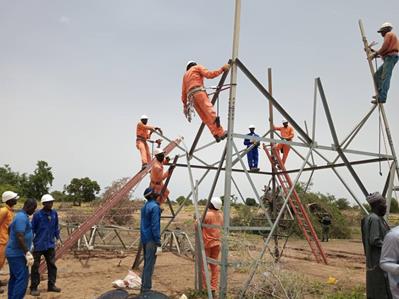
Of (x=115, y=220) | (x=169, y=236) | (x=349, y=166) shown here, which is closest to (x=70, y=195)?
(x=115, y=220)

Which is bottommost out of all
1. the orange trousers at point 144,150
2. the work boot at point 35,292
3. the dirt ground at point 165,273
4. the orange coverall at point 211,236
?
the dirt ground at point 165,273

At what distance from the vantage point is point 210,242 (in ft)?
25.2

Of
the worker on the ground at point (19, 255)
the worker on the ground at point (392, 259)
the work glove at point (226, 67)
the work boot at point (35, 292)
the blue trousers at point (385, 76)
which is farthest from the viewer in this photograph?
the blue trousers at point (385, 76)

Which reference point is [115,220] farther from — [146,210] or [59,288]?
[146,210]

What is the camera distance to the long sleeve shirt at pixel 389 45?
7824mm

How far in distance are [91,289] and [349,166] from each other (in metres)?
5.89

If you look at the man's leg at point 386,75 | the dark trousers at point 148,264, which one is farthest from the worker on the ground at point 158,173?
the man's leg at point 386,75

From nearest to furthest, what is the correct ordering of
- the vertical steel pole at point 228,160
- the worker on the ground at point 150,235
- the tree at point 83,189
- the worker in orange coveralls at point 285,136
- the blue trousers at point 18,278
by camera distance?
the vertical steel pole at point 228,160, the blue trousers at point 18,278, the worker on the ground at point 150,235, the worker in orange coveralls at point 285,136, the tree at point 83,189

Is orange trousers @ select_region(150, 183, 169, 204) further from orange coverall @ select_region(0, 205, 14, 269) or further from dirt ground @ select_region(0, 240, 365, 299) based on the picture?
orange coverall @ select_region(0, 205, 14, 269)

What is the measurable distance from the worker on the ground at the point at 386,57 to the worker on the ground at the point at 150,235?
518cm

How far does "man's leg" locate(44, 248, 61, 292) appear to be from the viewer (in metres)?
7.68

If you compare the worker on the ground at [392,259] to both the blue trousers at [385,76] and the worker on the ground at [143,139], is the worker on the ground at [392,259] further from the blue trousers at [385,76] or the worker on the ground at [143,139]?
the worker on the ground at [143,139]

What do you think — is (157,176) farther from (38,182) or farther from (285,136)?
(38,182)

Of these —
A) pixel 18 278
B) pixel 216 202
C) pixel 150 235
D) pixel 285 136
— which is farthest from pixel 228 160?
pixel 285 136
